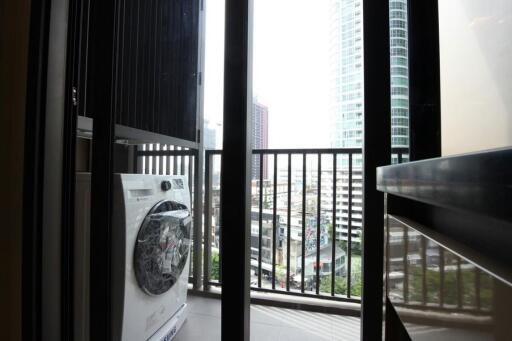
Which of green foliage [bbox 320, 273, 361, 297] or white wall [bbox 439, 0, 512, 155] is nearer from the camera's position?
white wall [bbox 439, 0, 512, 155]

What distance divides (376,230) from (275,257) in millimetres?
1350

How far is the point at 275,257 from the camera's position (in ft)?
7.64

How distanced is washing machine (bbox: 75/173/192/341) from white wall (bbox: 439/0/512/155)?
4.27 ft

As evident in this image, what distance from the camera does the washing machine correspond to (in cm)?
121

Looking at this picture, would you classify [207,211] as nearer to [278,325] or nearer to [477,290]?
[278,325]

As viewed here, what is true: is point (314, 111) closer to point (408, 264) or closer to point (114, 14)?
point (114, 14)

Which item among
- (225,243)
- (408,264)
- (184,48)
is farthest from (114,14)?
(408,264)

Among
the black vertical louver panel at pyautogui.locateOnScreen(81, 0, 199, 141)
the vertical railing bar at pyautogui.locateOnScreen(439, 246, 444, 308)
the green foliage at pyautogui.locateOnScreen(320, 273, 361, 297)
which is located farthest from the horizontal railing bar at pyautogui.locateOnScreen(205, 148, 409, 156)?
the vertical railing bar at pyautogui.locateOnScreen(439, 246, 444, 308)

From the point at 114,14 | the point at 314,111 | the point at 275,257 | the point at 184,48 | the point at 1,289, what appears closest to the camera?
the point at 1,289

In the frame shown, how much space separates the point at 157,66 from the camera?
1.75 m

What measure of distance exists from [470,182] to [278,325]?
6.13ft

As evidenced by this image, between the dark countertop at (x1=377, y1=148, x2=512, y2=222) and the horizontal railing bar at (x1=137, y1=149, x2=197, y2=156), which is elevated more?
the horizontal railing bar at (x1=137, y1=149, x2=197, y2=156)

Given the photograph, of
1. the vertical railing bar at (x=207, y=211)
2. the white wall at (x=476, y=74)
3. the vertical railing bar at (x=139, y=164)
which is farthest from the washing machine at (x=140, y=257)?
the white wall at (x=476, y=74)

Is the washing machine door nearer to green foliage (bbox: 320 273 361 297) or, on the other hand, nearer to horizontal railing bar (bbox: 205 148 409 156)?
horizontal railing bar (bbox: 205 148 409 156)
